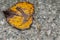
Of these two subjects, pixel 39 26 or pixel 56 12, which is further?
pixel 56 12

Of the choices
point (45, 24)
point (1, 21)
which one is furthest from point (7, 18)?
point (45, 24)

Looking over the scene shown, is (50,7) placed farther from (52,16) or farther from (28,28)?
(28,28)

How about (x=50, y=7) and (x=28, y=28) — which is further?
(x=50, y=7)

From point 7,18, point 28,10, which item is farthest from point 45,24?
point 7,18

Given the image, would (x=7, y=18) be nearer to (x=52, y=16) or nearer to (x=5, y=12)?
(x=5, y=12)

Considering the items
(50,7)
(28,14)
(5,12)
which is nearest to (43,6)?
(50,7)

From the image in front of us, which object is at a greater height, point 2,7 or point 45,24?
point 2,7
